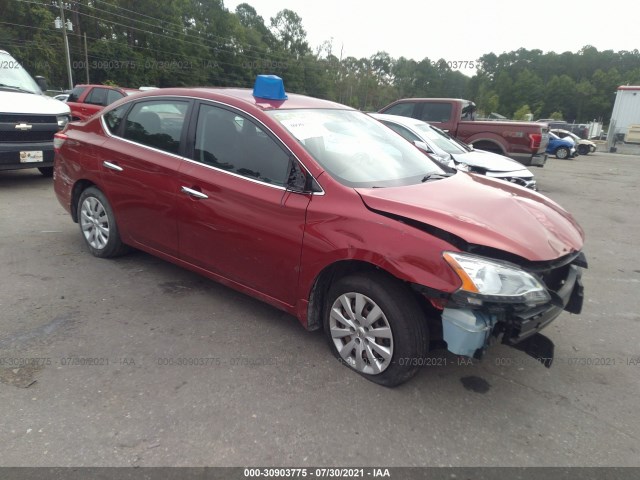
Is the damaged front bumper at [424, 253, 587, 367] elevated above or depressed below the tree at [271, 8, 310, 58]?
below

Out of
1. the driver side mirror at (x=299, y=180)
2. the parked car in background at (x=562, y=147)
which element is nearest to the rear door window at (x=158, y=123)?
the driver side mirror at (x=299, y=180)

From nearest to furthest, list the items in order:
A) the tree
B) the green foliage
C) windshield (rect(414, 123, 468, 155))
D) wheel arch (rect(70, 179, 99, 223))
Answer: wheel arch (rect(70, 179, 99, 223))
windshield (rect(414, 123, 468, 155))
the green foliage
the tree

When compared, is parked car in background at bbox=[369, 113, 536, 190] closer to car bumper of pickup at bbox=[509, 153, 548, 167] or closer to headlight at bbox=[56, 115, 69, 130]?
car bumper of pickup at bbox=[509, 153, 548, 167]

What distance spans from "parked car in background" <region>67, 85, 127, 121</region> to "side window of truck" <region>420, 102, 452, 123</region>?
319 inches

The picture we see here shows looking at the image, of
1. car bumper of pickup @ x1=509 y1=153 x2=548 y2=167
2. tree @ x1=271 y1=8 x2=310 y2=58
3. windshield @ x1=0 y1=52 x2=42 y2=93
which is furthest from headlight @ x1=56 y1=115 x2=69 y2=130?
tree @ x1=271 y1=8 x2=310 y2=58

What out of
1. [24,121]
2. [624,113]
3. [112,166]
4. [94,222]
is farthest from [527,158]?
[624,113]

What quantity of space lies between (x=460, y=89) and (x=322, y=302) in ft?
248

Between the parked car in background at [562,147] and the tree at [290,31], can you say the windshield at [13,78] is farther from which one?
the tree at [290,31]

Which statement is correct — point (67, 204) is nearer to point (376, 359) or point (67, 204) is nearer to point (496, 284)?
point (376, 359)

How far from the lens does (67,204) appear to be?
15.6 ft

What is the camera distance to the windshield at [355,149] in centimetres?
307

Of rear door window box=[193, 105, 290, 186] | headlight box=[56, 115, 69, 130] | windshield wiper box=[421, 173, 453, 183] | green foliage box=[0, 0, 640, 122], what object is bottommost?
headlight box=[56, 115, 69, 130]

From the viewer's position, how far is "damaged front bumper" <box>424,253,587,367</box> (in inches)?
93.7

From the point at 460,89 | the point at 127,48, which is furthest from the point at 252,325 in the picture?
the point at 460,89
